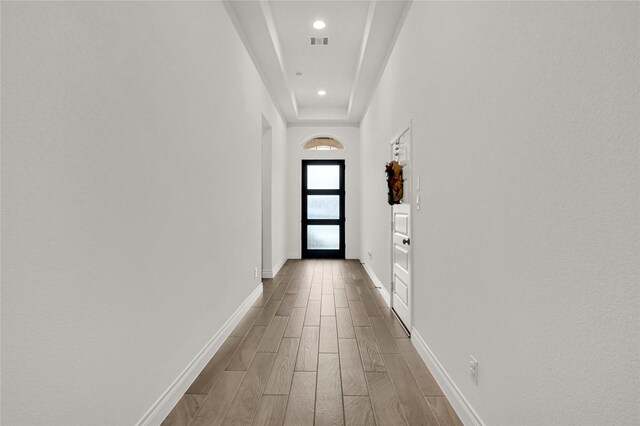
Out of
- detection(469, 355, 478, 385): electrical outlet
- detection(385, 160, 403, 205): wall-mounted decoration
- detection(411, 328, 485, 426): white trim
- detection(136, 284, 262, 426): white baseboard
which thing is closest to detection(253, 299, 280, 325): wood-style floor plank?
detection(136, 284, 262, 426): white baseboard

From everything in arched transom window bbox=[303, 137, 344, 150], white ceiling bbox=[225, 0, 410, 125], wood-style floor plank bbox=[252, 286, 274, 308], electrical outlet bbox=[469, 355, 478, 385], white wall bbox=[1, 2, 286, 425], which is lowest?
wood-style floor plank bbox=[252, 286, 274, 308]

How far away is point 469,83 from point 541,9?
23.2 inches

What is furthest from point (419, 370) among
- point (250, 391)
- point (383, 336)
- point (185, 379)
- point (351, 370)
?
point (185, 379)

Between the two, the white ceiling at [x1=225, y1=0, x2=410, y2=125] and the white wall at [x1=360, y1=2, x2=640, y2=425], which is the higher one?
the white ceiling at [x1=225, y1=0, x2=410, y2=125]

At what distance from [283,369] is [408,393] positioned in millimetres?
838

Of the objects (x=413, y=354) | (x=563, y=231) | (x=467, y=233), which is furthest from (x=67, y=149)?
(x=413, y=354)

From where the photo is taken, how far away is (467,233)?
1.77m

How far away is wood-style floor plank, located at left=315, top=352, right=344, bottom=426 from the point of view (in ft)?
5.91

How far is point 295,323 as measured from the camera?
3.29 meters

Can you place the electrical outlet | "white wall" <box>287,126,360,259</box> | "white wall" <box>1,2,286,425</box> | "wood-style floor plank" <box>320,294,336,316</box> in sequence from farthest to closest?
"white wall" <box>287,126,360,259</box> < "wood-style floor plank" <box>320,294,336,316</box> < the electrical outlet < "white wall" <box>1,2,286,425</box>

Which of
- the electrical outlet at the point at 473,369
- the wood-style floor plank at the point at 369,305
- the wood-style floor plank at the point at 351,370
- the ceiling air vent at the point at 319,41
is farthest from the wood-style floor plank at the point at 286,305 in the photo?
the ceiling air vent at the point at 319,41

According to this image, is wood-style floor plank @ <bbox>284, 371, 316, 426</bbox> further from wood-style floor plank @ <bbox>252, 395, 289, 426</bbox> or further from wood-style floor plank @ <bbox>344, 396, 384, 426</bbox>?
wood-style floor plank @ <bbox>344, 396, 384, 426</bbox>

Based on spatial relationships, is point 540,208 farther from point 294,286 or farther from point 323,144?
point 323,144

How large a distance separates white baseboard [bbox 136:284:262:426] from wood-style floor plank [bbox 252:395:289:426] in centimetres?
48
